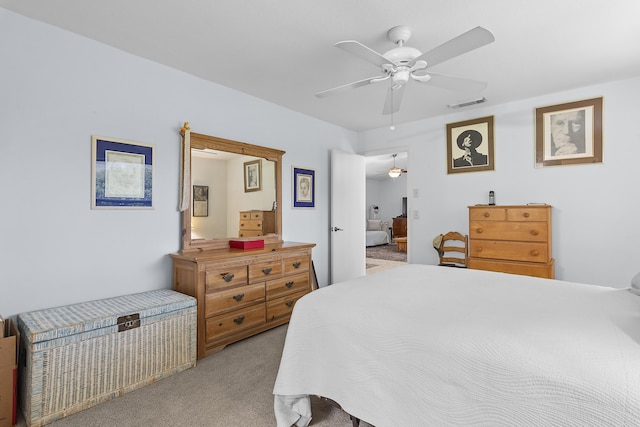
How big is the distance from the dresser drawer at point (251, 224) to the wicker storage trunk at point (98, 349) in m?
1.08

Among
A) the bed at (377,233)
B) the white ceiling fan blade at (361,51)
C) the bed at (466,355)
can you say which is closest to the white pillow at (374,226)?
the bed at (377,233)

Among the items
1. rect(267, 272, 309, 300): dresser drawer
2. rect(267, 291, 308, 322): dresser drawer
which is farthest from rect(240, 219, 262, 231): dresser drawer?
rect(267, 291, 308, 322): dresser drawer

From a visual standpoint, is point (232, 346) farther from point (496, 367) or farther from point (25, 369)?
point (496, 367)

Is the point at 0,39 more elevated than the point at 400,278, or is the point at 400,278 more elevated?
the point at 0,39

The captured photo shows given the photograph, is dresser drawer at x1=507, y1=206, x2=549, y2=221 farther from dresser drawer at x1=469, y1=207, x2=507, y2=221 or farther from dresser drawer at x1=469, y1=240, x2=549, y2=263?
dresser drawer at x1=469, y1=240, x2=549, y2=263

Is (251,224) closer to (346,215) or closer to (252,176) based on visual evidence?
(252,176)

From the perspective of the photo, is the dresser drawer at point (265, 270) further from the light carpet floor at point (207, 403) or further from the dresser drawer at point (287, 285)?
the light carpet floor at point (207, 403)

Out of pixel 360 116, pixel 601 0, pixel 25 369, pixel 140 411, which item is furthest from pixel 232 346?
pixel 601 0

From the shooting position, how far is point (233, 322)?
9.18 ft

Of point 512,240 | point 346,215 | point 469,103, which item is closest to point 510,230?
point 512,240

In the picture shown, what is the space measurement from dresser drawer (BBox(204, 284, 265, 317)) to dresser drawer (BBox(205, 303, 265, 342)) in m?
0.05

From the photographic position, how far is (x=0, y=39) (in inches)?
79.9

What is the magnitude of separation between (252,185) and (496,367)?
2.91 meters

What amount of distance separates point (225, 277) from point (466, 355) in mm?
2091
